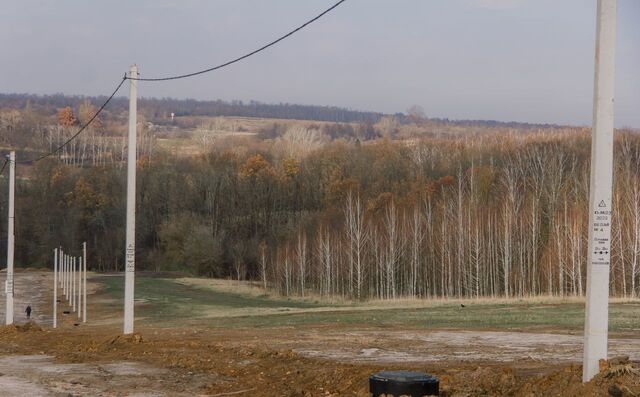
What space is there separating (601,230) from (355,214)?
85.0m

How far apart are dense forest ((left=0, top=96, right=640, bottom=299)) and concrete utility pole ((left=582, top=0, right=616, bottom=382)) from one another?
152 feet

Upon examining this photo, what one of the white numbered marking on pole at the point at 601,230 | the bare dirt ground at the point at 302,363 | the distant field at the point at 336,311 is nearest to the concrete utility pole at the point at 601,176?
the white numbered marking on pole at the point at 601,230

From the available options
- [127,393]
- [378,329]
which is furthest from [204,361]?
[378,329]

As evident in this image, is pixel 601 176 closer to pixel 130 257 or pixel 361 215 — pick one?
pixel 130 257

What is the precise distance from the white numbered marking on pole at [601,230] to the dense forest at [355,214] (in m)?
46.3

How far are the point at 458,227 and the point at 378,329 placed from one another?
48692 mm

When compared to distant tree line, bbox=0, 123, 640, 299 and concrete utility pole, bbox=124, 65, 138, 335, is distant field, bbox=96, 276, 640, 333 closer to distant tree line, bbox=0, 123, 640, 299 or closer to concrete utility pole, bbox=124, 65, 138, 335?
distant tree line, bbox=0, 123, 640, 299

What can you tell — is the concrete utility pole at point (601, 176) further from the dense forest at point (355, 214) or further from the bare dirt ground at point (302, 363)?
the dense forest at point (355, 214)

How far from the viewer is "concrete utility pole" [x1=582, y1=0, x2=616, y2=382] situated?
1132 cm

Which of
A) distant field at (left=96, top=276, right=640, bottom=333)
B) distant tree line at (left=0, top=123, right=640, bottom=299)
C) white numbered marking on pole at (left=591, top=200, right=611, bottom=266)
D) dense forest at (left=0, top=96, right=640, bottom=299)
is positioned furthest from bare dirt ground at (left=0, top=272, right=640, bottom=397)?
dense forest at (left=0, top=96, right=640, bottom=299)

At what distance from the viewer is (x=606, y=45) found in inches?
448

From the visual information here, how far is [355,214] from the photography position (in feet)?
316

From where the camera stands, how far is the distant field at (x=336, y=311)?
→ 35500 millimetres

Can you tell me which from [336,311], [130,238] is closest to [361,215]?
[336,311]
